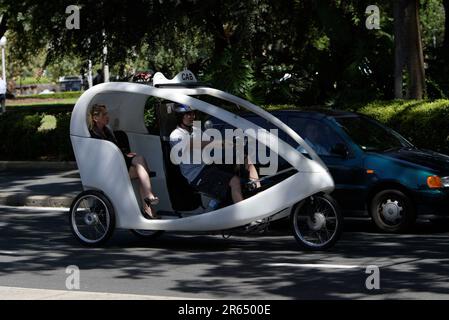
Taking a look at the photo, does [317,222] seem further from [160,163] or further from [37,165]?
[37,165]

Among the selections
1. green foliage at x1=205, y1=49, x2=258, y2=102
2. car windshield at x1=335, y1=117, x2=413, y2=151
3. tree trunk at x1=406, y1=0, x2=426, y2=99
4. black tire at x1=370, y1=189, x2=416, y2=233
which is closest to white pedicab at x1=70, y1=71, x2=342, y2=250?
black tire at x1=370, y1=189, x2=416, y2=233

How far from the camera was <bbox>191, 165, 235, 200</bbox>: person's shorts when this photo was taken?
430 inches

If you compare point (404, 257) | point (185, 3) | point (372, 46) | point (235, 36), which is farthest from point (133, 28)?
point (404, 257)

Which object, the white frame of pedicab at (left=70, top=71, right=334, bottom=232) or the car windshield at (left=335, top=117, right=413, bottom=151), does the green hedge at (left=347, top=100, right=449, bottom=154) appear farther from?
the white frame of pedicab at (left=70, top=71, right=334, bottom=232)

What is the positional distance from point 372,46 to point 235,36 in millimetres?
4294

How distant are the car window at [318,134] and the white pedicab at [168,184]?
1.56m

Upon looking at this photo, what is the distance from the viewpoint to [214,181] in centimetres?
1101

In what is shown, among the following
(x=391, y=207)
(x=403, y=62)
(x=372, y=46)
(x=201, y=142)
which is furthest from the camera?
(x=372, y=46)

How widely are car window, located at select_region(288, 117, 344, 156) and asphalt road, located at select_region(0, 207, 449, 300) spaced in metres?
1.14

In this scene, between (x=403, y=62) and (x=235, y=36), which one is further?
(x=235, y=36)

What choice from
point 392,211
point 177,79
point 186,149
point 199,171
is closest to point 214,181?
point 199,171
